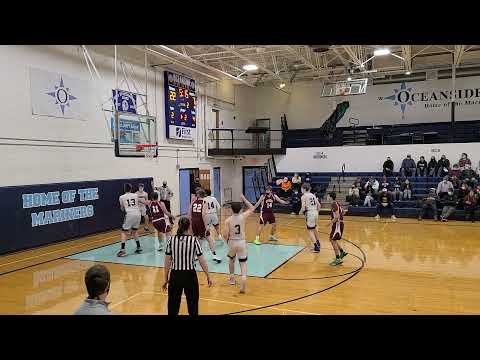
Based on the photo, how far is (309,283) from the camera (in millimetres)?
7801

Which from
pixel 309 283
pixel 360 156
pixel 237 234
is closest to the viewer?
pixel 237 234

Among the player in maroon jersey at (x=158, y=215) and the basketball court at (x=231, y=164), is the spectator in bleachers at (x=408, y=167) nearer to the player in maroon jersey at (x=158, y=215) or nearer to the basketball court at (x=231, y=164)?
the basketball court at (x=231, y=164)

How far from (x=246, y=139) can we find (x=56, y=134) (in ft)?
44.5

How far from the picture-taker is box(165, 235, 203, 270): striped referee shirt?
16.1ft

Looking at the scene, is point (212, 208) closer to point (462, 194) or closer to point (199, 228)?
point (199, 228)

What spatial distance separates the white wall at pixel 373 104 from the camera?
22.3 metres

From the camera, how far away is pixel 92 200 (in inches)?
536

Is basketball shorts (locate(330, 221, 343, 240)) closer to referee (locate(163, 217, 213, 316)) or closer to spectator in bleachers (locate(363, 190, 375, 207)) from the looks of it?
referee (locate(163, 217, 213, 316))

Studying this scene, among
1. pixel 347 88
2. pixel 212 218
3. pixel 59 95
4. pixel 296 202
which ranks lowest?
pixel 296 202

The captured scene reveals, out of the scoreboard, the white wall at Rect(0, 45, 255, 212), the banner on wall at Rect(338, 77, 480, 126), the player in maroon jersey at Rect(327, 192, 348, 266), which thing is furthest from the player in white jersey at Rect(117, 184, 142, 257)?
the banner on wall at Rect(338, 77, 480, 126)

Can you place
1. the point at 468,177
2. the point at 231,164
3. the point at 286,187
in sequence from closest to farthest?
the point at 468,177
the point at 286,187
the point at 231,164

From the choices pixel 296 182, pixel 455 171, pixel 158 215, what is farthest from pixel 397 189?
pixel 158 215

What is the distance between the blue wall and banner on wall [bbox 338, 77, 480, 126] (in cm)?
1606
